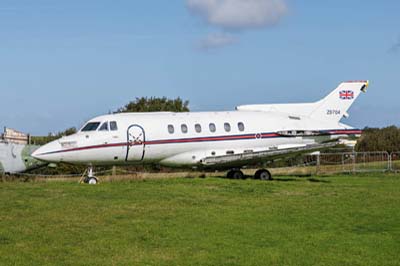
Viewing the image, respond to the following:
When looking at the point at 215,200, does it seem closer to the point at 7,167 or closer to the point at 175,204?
the point at 175,204

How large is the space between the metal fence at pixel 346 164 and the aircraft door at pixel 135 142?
11910 mm

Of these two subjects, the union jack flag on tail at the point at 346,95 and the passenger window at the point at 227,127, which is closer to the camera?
the passenger window at the point at 227,127

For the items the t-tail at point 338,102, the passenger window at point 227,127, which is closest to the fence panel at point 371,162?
the t-tail at point 338,102

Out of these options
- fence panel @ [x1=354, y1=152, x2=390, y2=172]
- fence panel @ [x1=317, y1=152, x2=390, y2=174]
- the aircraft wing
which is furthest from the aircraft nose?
fence panel @ [x1=354, y1=152, x2=390, y2=172]

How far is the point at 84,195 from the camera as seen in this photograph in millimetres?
19641

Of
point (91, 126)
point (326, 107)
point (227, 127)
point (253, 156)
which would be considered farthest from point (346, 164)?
point (91, 126)

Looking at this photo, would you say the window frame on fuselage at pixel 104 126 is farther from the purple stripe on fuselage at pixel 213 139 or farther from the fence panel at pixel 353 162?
the fence panel at pixel 353 162

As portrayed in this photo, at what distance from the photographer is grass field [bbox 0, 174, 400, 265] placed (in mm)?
10555

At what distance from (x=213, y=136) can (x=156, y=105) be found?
26525 mm

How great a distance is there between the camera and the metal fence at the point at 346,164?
37.6 m

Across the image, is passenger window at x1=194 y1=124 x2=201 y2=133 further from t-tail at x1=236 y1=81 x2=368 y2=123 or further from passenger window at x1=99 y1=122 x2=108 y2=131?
passenger window at x1=99 y1=122 x2=108 y2=131

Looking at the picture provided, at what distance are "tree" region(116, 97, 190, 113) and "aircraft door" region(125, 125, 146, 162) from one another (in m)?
25.5

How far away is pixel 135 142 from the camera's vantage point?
27.5m

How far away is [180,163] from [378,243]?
17477 mm
